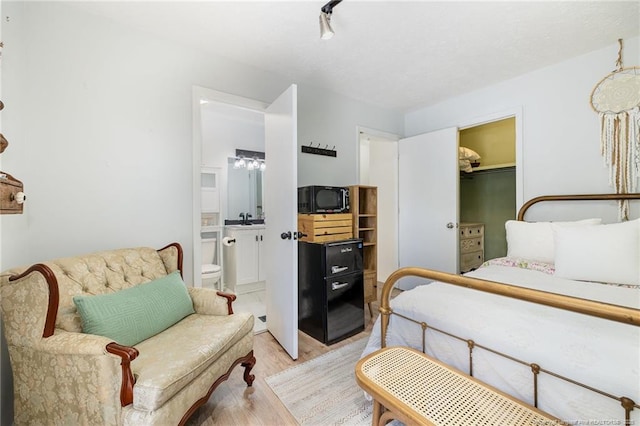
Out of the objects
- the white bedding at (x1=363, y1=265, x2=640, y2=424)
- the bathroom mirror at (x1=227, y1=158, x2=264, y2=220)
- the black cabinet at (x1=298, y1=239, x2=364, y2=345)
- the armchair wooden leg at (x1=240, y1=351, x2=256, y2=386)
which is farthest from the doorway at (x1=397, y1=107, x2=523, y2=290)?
the armchair wooden leg at (x1=240, y1=351, x2=256, y2=386)

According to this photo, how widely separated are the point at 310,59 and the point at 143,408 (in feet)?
8.90

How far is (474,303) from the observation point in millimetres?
1365

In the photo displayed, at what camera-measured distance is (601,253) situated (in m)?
1.74

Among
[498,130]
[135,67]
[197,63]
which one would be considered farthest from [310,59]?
[498,130]

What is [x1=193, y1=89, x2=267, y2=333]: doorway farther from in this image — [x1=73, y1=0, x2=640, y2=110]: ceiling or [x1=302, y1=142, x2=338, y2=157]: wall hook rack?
[x1=73, y1=0, x2=640, y2=110]: ceiling

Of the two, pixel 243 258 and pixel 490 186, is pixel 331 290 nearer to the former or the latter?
pixel 243 258

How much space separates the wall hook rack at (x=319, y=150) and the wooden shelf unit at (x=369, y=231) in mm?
563

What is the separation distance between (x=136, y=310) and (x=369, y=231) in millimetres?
2209

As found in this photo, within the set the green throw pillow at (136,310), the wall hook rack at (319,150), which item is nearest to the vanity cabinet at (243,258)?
the wall hook rack at (319,150)

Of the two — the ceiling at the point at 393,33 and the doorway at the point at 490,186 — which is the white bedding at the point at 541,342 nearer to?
the ceiling at the point at 393,33

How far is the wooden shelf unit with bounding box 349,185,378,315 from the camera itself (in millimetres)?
2914

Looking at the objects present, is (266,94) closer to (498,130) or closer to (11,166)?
(11,166)

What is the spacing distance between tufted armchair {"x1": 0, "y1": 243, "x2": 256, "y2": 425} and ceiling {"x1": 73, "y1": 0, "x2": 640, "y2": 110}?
1.86 metres

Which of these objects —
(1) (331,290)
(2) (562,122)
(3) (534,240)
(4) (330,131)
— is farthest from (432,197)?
(1) (331,290)
